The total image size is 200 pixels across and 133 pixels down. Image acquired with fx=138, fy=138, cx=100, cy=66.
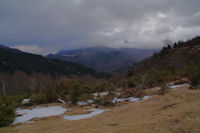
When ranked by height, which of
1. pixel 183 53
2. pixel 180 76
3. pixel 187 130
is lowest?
pixel 180 76

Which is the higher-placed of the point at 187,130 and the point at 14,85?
the point at 187,130

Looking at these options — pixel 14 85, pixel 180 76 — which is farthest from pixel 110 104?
pixel 14 85

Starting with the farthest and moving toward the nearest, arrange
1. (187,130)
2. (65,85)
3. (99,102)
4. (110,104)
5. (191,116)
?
(65,85) < (99,102) < (110,104) < (191,116) < (187,130)

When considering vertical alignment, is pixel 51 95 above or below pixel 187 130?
below

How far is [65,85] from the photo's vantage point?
49781 mm

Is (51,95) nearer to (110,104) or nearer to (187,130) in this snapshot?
(110,104)

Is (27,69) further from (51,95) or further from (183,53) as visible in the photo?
(183,53)

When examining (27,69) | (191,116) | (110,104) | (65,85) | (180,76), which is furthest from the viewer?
(27,69)

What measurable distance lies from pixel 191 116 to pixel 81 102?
2829cm

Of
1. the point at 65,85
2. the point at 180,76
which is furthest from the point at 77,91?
the point at 180,76

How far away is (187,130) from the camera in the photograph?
6.50 m

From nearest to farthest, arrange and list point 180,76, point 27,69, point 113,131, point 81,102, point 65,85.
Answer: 1. point 113,131
2. point 81,102
3. point 180,76
4. point 65,85
5. point 27,69

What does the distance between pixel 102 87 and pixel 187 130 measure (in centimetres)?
4672

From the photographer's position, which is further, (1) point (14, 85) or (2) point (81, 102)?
(1) point (14, 85)
